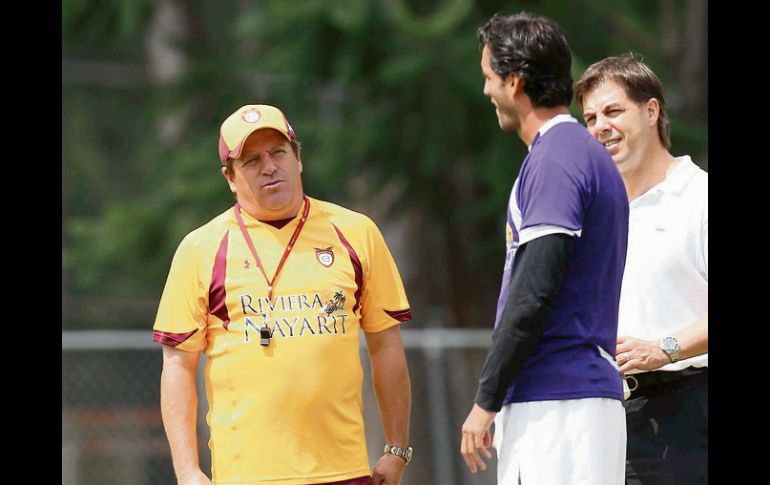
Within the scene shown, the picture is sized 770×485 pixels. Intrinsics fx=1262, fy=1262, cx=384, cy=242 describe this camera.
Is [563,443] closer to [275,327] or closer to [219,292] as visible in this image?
[275,327]

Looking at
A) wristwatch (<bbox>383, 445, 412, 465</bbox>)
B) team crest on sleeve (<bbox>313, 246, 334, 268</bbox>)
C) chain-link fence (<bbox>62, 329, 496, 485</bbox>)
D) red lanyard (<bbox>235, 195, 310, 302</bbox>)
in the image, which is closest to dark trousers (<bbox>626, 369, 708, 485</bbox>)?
wristwatch (<bbox>383, 445, 412, 465</bbox>)

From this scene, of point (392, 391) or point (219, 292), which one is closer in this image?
point (219, 292)

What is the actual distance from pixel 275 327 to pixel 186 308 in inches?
13.7

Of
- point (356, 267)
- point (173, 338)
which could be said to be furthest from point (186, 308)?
point (356, 267)

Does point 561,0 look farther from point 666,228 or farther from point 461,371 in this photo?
point 666,228

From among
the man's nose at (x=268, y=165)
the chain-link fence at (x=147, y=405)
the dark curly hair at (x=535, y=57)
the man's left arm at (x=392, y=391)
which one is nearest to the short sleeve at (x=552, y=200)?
the dark curly hair at (x=535, y=57)

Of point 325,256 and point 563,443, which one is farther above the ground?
point 325,256

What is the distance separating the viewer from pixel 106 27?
12109 millimetres

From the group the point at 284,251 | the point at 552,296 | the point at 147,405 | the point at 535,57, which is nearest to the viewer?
the point at 552,296

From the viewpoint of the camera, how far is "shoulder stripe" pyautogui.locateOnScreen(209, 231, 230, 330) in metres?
4.68

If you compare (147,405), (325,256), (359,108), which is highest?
(359,108)

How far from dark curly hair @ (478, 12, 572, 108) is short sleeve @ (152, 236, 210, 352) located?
4.46ft

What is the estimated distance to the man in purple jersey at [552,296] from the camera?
4.05m

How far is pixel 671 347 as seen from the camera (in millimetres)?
4688
